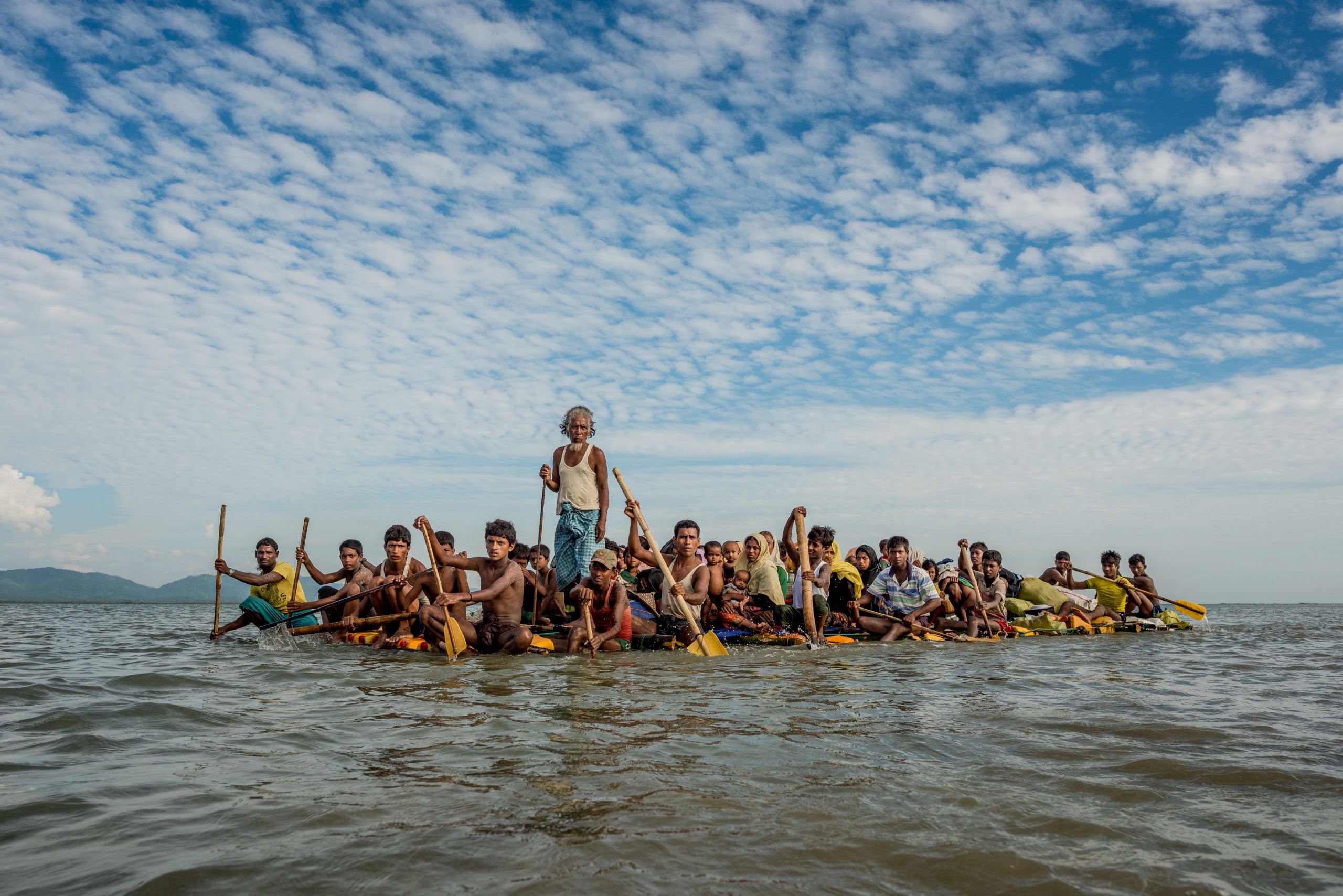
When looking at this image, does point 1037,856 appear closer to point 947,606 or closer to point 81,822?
point 81,822

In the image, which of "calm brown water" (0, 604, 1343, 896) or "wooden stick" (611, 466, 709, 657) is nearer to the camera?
"calm brown water" (0, 604, 1343, 896)

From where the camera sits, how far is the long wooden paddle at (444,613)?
332 inches

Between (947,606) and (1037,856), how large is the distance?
10.1 meters

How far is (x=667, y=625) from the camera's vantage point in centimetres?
1044

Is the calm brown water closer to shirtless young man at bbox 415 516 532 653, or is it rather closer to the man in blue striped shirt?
shirtless young man at bbox 415 516 532 653

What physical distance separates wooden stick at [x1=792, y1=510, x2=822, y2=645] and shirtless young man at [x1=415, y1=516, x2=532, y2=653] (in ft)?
11.9

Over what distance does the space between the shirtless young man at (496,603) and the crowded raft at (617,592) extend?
17 millimetres

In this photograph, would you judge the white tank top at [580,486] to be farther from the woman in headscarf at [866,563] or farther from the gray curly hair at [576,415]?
the woman in headscarf at [866,563]

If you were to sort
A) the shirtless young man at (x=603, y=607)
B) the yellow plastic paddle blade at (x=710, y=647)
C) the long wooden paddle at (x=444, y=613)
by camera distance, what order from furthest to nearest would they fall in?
the yellow plastic paddle blade at (x=710, y=647)
the shirtless young man at (x=603, y=607)
the long wooden paddle at (x=444, y=613)

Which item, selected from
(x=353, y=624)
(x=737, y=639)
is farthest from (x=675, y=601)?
(x=353, y=624)

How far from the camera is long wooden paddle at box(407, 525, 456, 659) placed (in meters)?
8.42

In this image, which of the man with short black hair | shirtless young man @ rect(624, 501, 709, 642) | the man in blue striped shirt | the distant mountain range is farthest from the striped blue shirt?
the distant mountain range

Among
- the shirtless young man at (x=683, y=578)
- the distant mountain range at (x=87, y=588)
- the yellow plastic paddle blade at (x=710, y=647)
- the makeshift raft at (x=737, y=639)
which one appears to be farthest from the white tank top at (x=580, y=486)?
the distant mountain range at (x=87, y=588)

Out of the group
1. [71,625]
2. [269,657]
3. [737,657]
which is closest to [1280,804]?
[737,657]
